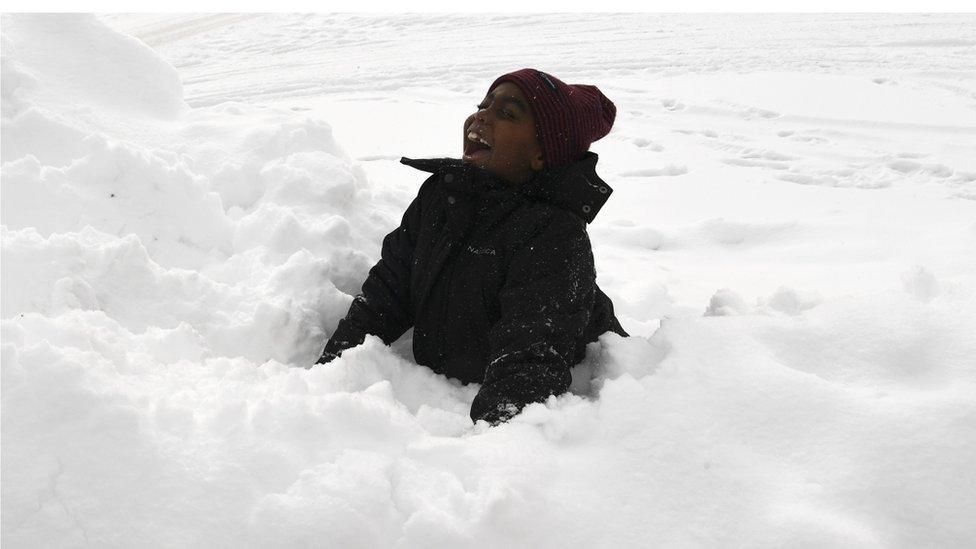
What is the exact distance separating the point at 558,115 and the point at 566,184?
0.17 meters

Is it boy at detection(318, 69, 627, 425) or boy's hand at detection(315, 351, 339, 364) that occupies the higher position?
boy at detection(318, 69, 627, 425)

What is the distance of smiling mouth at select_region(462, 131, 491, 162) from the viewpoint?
70.1 inches

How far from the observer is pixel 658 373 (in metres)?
1.42

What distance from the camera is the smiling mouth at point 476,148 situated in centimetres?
178

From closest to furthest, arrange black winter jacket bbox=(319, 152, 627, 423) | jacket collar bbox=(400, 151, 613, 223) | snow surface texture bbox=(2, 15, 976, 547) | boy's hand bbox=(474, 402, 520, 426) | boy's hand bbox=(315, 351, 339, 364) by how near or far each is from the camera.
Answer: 1. snow surface texture bbox=(2, 15, 976, 547)
2. boy's hand bbox=(474, 402, 520, 426)
3. black winter jacket bbox=(319, 152, 627, 423)
4. jacket collar bbox=(400, 151, 613, 223)
5. boy's hand bbox=(315, 351, 339, 364)

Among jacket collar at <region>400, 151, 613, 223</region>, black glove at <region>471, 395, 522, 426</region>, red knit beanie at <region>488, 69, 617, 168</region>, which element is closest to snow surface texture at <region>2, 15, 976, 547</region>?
black glove at <region>471, 395, 522, 426</region>

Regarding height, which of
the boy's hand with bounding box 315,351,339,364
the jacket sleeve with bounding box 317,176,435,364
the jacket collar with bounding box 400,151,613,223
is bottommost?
the boy's hand with bounding box 315,351,339,364

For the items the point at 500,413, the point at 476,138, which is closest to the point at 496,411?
the point at 500,413

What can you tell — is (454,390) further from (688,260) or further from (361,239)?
(688,260)

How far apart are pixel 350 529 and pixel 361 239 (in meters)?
1.46

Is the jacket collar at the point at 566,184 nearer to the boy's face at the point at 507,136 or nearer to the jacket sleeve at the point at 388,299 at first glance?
the boy's face at the point at 507,136

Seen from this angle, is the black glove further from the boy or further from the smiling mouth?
the smiling mouth

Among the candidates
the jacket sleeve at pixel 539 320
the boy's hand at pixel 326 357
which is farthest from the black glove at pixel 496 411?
the boy's hand at pixel 326 357

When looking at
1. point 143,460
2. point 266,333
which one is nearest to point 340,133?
point 266,333
